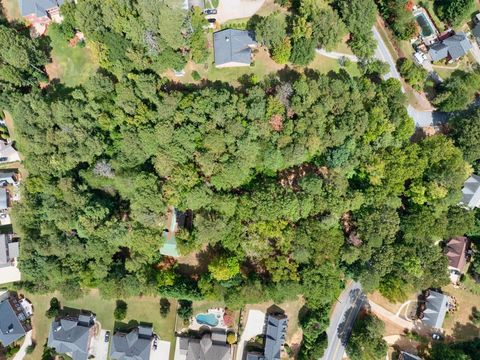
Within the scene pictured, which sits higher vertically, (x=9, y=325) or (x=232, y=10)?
(x=232, y=10)

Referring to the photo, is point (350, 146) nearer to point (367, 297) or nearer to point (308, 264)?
point (308, 264)

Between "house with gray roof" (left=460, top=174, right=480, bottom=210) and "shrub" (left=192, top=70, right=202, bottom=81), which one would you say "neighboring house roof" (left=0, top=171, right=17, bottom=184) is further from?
"house with gray roof" (left=460, top=174, right=480, bottom=210)

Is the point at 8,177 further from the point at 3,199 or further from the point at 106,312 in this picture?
the point at 106,312

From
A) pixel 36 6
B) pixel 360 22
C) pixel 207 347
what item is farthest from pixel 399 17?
pixel 207 347

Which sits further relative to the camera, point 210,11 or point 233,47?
point 210,11

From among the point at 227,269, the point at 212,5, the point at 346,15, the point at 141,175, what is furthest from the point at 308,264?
the point at 212,5

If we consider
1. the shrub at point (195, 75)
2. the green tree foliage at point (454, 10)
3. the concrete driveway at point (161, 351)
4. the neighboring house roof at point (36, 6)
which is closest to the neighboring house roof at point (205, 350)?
the concrete driveway at point (161, 351)
